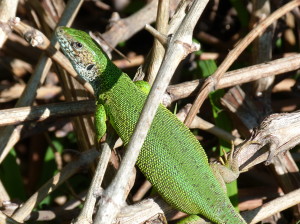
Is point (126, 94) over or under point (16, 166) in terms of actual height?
over

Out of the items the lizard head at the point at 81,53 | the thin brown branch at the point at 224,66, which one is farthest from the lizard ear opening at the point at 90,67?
the thin brown branch at the point at 224,66

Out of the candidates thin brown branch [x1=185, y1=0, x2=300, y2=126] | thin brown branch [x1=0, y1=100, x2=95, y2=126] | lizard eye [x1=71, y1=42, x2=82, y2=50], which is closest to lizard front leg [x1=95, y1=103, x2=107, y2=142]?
thin brown branch [x1=0, y1=100, x2=95, y2=126]

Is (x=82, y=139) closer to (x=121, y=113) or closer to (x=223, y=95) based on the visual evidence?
(x=121, y=113)

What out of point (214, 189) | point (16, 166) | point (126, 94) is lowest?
point (16, 166)

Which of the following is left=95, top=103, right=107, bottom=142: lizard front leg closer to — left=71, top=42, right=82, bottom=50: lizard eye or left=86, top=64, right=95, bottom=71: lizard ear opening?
left=86, top=64, right=95, bottom=71: lizard ear opening

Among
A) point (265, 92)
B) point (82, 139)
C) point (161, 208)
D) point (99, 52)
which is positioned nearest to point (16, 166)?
point (82, 139)

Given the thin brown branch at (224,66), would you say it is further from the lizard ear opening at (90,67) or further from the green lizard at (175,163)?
the lizard ear opening at (90,67)

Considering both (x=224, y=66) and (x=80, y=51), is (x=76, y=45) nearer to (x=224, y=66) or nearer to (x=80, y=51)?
(x=80, y=51)

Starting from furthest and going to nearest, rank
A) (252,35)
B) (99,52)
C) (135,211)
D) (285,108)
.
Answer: (285,108) < (252,35) < (99,52) < (135,211)
